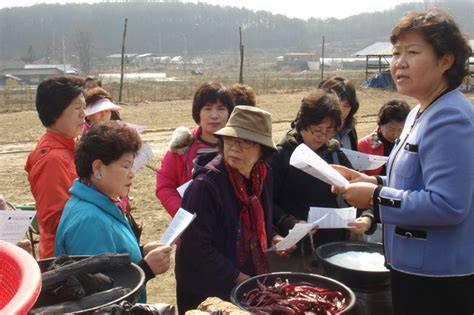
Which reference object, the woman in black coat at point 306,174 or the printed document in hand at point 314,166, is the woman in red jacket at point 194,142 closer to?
the woman in black coat at point 306,174

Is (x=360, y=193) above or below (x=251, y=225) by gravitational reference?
above

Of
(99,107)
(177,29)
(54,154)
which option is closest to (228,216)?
(54,154)

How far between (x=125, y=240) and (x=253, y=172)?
833mm

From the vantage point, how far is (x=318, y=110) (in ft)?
11.4

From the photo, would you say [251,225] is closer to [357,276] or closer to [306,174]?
[357,276]

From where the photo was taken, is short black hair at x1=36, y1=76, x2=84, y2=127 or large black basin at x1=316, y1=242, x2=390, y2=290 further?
short black hair at x1=36, y1=76, x2=84, y2=127

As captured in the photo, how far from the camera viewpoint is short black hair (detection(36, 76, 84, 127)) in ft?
11.3

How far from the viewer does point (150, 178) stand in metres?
9.84

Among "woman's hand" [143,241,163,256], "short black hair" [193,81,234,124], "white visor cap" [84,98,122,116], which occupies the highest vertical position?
"short black hair" [193,81,234,124]

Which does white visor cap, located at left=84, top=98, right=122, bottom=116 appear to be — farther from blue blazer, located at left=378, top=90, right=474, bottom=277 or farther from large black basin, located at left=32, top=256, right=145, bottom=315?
blue blazer, located at left=378, top=90, right=474, bottom=277

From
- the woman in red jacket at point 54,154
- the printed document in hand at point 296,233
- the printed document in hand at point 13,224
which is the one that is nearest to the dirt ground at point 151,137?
the woman in red jacket at point 54,154

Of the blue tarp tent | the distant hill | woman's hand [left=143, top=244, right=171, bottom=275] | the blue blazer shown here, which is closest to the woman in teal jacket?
woman's hand [left=143, top=244, right=171, bottom=275]

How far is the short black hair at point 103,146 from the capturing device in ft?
8.57

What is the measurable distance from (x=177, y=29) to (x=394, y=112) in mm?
159737
